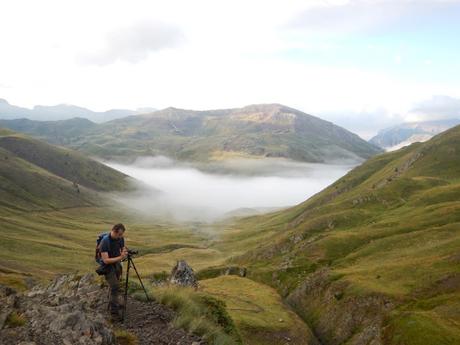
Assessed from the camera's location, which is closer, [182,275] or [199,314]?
[199,314]

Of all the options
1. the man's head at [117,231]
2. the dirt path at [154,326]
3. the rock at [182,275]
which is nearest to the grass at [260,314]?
the rock at [182,275]

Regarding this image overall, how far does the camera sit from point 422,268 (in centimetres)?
8038

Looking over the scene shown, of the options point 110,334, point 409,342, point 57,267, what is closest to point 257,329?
point 409,342

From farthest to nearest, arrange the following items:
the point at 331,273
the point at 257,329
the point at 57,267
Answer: the point at 57,267 → the point at 331,273 → the point at 257,329

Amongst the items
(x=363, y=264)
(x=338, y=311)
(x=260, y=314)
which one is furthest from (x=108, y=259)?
(x=363, y=264)

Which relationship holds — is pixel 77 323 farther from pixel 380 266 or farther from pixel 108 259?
pixel 380 266

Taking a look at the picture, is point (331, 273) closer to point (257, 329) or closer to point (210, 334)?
point (257, 329)

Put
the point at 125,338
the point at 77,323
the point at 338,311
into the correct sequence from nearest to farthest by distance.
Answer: the point at 77,323 → the point at 125,338 → the point at 338,311

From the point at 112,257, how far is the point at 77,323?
15.6 feet

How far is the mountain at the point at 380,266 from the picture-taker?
6550 centimetres

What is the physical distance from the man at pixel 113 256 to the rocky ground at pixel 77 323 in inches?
40.6

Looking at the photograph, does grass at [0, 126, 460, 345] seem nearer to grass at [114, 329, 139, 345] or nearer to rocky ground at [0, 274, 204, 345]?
rocky ground at [0, 274, 204, 345]

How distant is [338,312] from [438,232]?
113 ft

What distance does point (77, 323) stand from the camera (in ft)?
68.2
